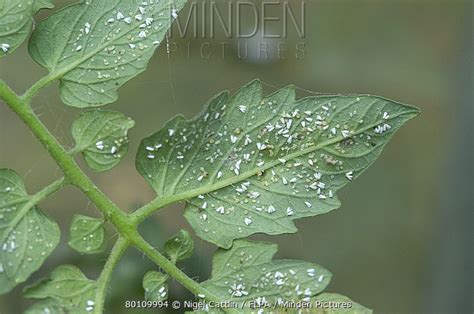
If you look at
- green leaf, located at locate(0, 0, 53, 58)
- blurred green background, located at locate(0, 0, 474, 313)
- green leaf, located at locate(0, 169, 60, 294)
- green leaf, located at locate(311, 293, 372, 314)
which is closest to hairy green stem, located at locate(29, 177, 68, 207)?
green leaf, located at locate(0, 169, 60, 294)

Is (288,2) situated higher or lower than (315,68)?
higher

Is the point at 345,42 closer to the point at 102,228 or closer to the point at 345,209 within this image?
the point at 345,209

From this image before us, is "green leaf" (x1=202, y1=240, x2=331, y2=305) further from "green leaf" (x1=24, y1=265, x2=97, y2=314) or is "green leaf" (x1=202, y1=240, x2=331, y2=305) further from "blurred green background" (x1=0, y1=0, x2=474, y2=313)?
"blurred green background" (x1=0, y1=0, x2=474, y2=313)

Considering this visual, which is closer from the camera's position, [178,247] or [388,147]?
[178,247]

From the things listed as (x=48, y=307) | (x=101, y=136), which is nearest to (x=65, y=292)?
(x=48, y=307)

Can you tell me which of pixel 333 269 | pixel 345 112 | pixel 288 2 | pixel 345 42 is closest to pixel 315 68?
pixel 345 42

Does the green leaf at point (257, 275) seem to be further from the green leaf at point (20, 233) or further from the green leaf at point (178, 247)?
the green leaf at point (20, 233)

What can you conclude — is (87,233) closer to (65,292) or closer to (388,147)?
(65,292)
